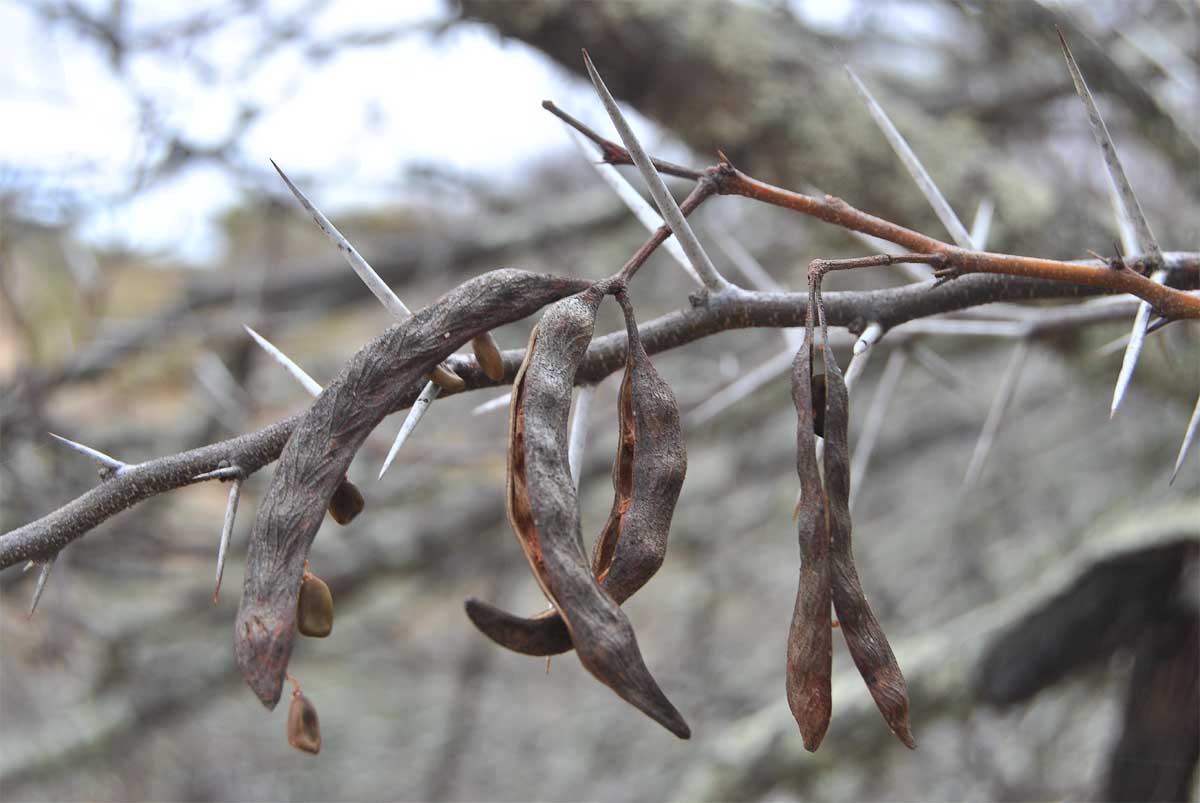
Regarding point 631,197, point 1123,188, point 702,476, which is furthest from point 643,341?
point 702,476

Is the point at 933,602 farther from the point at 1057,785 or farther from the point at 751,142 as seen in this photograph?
the point at 751,142

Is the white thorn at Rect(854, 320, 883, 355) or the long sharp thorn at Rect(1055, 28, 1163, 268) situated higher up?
the long sharp thorn at Rect(1055, 28, 1163, 268)

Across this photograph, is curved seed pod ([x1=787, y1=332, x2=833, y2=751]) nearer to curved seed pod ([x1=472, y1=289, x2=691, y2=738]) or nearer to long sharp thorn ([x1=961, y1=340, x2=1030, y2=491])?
curved seed pod ([x1=472, y1=289, x2=691, y2=738])

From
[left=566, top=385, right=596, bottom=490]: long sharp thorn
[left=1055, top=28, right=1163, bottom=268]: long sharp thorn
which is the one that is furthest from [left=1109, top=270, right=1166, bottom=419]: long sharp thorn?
[left=566, top=385, right=596, bottom=490]: long sharp thorn

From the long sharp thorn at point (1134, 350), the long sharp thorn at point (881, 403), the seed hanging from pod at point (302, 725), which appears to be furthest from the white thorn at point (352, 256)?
the long sharp thorn at point (881, 403)

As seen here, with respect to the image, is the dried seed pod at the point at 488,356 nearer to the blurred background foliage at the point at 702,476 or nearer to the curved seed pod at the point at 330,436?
the curved seed pod at the point at 330,436

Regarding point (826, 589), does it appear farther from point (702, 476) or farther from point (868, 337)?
point (702, 476)
